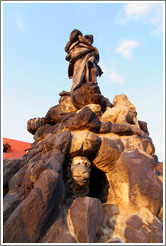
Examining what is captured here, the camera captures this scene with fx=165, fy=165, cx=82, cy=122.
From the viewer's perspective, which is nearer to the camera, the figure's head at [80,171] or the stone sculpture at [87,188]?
the stone sculpture at [87,188]

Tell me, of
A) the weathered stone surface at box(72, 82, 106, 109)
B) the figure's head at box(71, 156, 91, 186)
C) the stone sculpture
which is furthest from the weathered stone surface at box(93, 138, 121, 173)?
the weathered stone surface at box(72, 82, 106, 109)

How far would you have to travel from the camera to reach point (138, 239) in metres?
1.94

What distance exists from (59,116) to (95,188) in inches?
75.6

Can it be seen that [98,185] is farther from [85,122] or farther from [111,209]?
[85,122]

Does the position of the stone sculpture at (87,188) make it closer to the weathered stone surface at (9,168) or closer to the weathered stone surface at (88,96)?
the weathered stone surface at (9,168)

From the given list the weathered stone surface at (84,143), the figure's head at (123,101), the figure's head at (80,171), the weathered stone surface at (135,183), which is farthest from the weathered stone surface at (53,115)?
the weathered stone surface at (135,183)

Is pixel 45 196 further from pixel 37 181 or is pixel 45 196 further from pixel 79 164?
pixel 79 164

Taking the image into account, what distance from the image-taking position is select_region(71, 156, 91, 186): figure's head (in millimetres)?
2422

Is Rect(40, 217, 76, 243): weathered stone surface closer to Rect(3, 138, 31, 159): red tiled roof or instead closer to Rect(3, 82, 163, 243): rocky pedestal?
Rect(3, 82, 163, 243): rocky pedestal

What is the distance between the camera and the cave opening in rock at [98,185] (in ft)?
9.53

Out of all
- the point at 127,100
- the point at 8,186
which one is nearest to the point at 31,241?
the point at 8,186

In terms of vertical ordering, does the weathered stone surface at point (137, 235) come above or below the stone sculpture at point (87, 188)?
below

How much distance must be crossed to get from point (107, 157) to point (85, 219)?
110cm

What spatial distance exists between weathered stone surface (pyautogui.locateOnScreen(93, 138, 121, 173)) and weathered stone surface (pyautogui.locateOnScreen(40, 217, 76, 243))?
1151 millimetres
